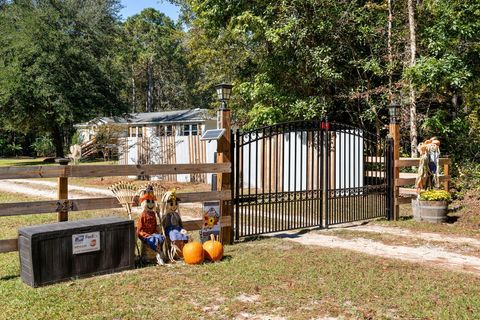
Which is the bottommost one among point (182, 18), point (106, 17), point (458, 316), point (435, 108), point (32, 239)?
point (458, 316)

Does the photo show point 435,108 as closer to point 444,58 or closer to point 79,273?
point 444,58

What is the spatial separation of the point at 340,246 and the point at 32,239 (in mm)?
4405

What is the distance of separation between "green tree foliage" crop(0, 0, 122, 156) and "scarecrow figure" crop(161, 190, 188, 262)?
72.4 feet

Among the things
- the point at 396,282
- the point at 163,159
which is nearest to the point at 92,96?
the point at 163,159

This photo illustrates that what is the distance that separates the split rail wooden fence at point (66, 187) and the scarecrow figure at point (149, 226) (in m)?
0.37

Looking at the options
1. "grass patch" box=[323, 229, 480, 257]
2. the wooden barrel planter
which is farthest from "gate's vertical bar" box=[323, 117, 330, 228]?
the wooden barrel planter

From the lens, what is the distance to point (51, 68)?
87.9ft

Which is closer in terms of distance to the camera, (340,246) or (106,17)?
(340,246)

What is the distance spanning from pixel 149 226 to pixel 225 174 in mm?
1554

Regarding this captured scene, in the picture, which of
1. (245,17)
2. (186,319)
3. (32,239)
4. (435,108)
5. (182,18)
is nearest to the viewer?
(186,319)

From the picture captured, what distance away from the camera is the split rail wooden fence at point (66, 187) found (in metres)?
5.18

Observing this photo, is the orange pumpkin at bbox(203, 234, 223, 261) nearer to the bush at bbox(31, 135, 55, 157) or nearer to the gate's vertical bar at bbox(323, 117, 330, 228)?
the gate's vertical bar at bbox(323, 117, 330, 228)

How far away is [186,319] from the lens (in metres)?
4.01

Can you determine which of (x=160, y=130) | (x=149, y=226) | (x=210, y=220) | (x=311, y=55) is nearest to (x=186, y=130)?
(x=160, y=130)
